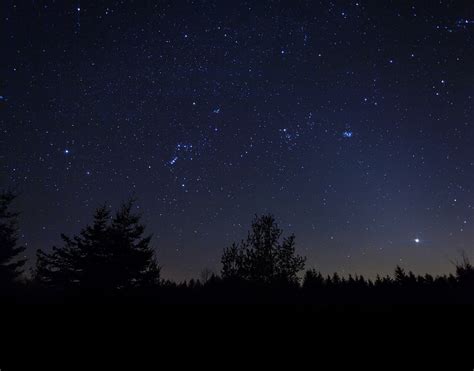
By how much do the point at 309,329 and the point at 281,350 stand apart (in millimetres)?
650

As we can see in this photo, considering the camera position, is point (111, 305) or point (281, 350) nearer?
point (281, 350)

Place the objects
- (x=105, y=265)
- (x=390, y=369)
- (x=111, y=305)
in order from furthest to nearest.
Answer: (x=105, y=265) < (x=111, y=305) < (x=390, y=369)

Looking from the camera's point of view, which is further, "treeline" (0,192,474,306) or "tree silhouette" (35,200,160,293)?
"tree silhouette" (35,200,160,293)

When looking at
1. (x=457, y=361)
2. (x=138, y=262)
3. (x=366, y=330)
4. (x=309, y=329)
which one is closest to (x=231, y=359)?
(x=309, y=329)

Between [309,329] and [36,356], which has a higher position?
[309,329]

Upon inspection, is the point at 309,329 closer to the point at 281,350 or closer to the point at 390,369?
the point at 281,350

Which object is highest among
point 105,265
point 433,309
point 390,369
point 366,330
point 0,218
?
point 0,218

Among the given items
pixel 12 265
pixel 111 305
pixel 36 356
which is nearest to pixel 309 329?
pixel 111 305

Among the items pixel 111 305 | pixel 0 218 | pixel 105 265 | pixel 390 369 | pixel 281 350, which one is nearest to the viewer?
pixel 390 369

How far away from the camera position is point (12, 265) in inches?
1095

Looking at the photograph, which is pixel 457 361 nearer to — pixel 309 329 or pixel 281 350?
pixel 309 329

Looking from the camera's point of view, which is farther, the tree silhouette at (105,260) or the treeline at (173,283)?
the tree silhouette at (105,260)

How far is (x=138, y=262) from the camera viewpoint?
21.1 m

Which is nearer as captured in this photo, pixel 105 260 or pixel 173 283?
pixel 173 283
